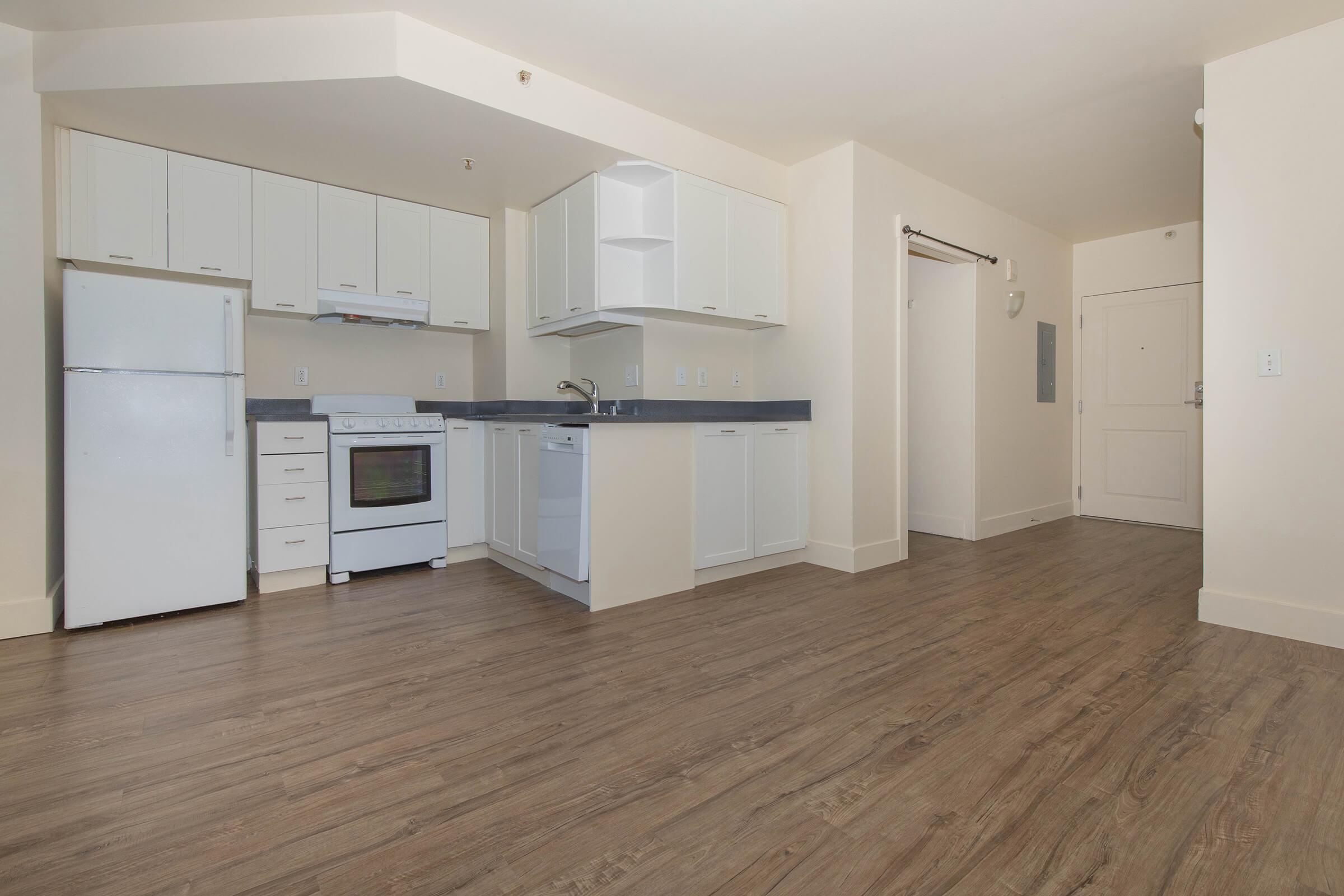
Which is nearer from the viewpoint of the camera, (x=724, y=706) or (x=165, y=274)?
(x=724, y=706)

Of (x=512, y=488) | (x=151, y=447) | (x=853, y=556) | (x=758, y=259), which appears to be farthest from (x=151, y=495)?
(x=853, y=556)

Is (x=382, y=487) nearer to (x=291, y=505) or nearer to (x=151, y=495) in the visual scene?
(x=291, y=505)

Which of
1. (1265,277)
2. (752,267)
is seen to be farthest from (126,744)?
(1265,277)

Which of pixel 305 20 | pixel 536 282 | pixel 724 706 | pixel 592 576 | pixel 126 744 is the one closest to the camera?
pixel 126 744

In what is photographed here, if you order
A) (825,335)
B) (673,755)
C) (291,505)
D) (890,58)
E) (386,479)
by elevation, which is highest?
(890,58)

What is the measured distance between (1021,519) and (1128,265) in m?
2.51

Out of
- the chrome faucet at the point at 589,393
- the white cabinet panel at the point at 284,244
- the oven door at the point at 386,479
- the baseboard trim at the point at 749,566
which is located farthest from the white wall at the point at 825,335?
the white cabinet panel at the point at 284,244

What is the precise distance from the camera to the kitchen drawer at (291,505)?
3.32 m

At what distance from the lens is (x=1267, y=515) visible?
275 cm

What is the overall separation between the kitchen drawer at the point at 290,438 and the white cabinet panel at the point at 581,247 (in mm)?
1552

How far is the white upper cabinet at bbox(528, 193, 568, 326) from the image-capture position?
3912 millimetres

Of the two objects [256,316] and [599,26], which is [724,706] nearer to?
[599,26]

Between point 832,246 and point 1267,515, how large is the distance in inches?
98.6

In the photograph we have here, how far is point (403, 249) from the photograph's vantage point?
4059 millimetres
